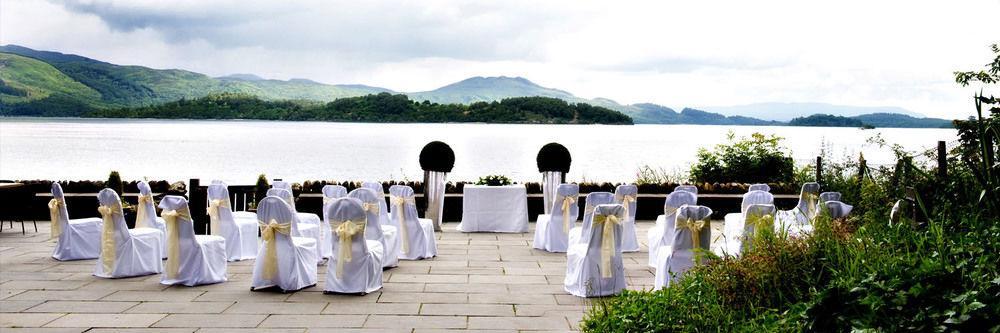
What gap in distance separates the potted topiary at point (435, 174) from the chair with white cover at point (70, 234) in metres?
4.36

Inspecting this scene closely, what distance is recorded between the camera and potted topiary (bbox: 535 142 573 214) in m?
11.8

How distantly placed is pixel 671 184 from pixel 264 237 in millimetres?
8656

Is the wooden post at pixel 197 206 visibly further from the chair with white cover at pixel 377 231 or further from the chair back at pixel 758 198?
the chair back at pixel 758 198

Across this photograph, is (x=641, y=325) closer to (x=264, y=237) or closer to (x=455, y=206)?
(x=264, y=237)

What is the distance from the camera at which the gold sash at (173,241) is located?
22.8ft

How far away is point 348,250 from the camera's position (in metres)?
6.55

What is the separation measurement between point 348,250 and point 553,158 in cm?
565

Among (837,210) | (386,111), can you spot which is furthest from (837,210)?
(386,111)

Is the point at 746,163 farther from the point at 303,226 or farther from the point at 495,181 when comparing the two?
the point at 303,226

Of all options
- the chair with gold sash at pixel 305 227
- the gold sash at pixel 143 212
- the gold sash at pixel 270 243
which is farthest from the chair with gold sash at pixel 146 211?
the gold sash at pixel 270 243

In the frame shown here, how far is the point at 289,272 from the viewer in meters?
6.66

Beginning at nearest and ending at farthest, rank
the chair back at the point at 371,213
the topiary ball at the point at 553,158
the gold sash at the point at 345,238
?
the gold sash at the point at 345,238 → the chair back at the point at 371,213 → the topiary ball at the point at 553,158

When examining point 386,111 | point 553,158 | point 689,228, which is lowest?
point 689,228

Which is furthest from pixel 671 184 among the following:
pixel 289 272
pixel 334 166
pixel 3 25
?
pixel 3 25
